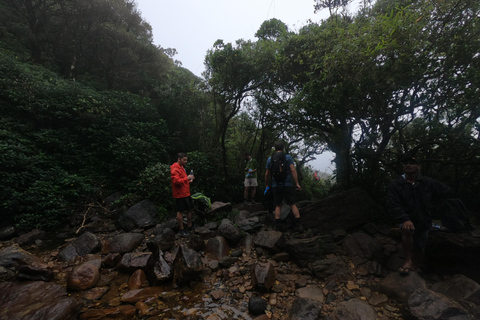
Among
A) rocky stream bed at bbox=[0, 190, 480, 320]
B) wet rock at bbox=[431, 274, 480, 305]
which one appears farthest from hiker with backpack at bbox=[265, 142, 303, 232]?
wet rock at bbox=[431, 274, 480, 305]

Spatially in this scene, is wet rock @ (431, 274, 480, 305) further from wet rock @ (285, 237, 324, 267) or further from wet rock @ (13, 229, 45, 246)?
wet rock @ (13, 229, 45, 246)

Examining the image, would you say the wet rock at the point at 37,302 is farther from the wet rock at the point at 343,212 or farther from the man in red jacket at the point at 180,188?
the wet rock at the point at 343,212

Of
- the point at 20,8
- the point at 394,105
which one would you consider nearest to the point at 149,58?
the point at 20,8

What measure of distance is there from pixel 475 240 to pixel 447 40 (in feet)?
13.8

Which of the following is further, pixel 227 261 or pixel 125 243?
pixel 125 243

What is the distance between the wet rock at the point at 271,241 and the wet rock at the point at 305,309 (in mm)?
1420

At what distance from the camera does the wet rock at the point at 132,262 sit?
13.2 ft

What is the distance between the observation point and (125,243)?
4910 mm

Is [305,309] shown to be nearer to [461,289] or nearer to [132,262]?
[461,289]

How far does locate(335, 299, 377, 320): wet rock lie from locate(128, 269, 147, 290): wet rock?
3.28 meters

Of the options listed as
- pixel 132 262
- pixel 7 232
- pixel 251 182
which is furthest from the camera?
pixel 251 182

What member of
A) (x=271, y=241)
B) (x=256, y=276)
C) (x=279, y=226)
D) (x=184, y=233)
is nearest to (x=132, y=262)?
Result: (x=184, y=233)

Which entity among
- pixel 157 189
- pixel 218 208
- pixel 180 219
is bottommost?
pixel 180 219

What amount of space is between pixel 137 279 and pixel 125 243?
1478 millimetres
